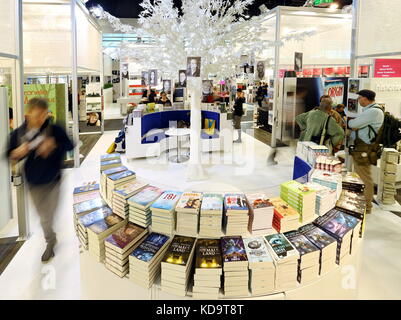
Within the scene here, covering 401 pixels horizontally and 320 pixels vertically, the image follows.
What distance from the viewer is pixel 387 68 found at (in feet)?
20.3

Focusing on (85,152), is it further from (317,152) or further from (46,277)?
(317,152)

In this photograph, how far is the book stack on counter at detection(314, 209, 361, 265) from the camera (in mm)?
2375

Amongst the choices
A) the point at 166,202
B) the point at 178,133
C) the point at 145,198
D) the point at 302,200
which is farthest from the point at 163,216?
the point at 178,133

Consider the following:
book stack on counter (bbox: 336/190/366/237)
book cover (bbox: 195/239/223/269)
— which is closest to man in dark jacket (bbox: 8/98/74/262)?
book cover (bbox: 195/239/223/269)

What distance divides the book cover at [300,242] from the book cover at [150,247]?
0.88 m

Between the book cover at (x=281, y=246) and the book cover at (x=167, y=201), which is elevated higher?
the book cover at (x=167, y=201)

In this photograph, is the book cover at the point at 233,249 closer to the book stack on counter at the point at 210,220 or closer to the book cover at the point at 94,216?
the book stack on counter at the point at 210,220

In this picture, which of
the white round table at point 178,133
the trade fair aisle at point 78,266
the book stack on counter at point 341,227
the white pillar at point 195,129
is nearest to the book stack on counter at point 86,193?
the trade fair aisle at point 78,266

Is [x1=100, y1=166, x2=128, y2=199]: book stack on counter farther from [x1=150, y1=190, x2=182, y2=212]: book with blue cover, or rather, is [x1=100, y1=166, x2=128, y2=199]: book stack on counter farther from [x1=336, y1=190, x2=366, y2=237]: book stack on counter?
[x1=336, y1=190, x2=366, y2=237]: book stack on counter

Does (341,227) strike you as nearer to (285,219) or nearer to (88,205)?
(285,219)

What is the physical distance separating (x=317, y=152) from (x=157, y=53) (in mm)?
2694

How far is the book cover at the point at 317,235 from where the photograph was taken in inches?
90.0

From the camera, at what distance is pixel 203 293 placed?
211 cm
